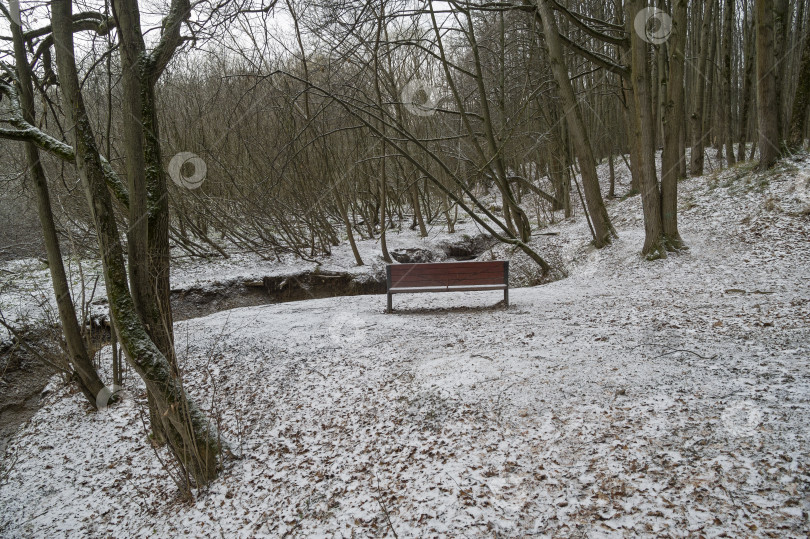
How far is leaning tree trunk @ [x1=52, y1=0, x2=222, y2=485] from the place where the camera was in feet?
12.3

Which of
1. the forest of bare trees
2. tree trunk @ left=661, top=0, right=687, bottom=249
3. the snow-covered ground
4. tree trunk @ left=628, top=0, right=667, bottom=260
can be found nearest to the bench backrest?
the snow-covered ground

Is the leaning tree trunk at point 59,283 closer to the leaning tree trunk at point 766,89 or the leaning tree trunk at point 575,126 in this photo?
the leaning tree trunk at point 575,126

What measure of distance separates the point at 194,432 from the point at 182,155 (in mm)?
11453

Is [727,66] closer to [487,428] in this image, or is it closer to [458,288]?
[458,288]

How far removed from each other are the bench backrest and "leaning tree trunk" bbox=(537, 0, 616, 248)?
377 centimetres

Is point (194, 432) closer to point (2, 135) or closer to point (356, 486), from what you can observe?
point (356, 486)

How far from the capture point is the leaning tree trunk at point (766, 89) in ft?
29.4

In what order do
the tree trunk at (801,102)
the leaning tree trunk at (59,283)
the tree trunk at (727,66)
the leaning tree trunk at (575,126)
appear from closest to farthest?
the leaning tree trunk at (59,283) → the tree trunk at (801,102) → the leaning tree trunk at (575,126) → the tree trunk at (727,66)

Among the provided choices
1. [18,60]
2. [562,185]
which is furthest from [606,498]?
[562,185]

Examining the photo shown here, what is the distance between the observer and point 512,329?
579 centimetres

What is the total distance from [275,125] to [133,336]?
1061 cm

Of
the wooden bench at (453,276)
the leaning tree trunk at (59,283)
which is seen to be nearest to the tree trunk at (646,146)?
the wooden bench at (453,276)

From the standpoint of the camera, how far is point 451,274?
708cm

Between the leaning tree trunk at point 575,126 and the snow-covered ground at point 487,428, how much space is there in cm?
340
